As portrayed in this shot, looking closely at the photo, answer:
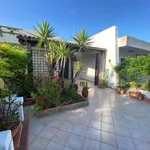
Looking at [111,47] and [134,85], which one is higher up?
[111,47]

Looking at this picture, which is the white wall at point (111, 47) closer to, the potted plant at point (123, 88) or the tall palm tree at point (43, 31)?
the potted plant at point (123, 88)

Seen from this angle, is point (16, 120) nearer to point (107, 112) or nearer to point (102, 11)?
point (107, 112)

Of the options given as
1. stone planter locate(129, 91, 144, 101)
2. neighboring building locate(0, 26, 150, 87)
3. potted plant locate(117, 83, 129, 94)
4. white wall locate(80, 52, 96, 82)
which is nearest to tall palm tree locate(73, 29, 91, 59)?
neighboring building locate(0, 26, 150, 87)

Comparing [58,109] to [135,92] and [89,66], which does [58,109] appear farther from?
[89,66]

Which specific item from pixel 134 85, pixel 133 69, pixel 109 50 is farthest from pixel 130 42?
pixel 134 85

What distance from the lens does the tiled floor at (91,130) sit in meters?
2.17

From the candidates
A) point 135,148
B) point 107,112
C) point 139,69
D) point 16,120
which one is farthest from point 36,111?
point 139,69

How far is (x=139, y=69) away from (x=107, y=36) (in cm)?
336

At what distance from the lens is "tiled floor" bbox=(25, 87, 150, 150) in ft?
7.12

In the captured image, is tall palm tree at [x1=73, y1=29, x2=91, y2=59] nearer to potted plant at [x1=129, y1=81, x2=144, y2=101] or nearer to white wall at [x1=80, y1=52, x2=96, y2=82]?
potted plant at [x1=129, y1=81, x2=144, y2=101]

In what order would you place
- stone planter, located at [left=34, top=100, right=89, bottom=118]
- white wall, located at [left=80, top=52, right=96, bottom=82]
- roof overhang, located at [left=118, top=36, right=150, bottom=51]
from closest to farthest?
stone planter, located at [left=34, top=100, right=89, bottom=118], roof overhang, located at [left=118, top=36, right=150, bottom=51], white wall, located at [left=80, top=52, right=96, bottom=82]

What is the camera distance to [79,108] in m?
3.93

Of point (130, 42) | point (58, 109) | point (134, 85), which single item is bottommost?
point (58, 109)

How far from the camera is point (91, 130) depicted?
8.71 feet
